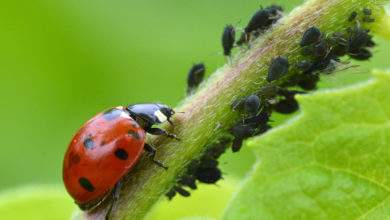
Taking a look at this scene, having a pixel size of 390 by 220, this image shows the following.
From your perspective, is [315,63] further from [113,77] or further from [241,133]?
[113,77]

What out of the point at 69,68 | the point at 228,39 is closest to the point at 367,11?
the point at 228,39

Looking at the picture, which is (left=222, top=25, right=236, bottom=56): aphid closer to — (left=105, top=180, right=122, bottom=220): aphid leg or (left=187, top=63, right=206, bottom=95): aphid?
Answer: (left=187, top=63, right=206, bottom=95): aphid

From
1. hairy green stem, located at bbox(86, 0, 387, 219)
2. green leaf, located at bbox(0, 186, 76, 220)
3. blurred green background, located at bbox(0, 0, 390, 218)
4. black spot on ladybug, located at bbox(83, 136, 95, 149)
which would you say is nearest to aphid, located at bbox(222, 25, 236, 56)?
hairy green stem, located at bbox(86, 0, 387, 219)

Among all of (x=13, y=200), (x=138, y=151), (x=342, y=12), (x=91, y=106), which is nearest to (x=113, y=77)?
(x=91, y=106)

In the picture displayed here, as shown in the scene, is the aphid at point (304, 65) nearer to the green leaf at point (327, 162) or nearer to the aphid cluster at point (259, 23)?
the aphid cluster at point (259, 23)

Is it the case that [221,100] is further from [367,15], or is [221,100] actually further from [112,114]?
[112,114]
